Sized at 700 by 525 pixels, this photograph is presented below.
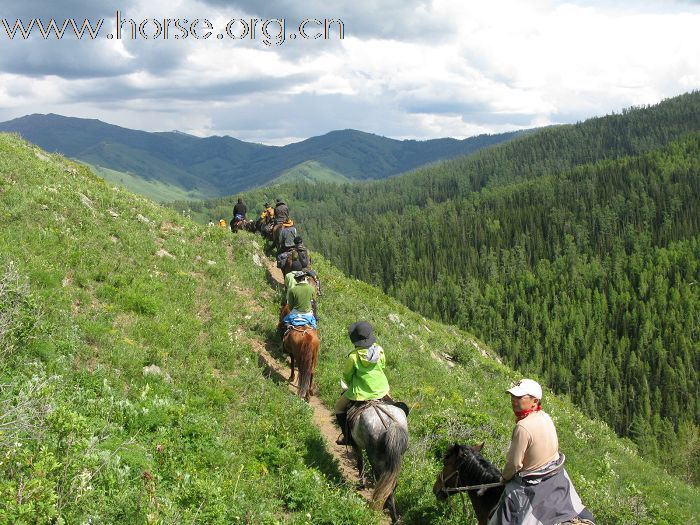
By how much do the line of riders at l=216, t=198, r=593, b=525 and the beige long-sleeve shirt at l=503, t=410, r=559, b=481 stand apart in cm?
1

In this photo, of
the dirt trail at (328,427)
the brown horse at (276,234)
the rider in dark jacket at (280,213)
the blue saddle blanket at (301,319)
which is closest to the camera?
the dirt trail at (328,427)

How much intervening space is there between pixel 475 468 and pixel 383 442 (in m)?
1.79

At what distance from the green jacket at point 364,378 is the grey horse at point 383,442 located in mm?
289

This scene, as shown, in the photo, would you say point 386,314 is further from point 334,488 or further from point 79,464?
point 79,464

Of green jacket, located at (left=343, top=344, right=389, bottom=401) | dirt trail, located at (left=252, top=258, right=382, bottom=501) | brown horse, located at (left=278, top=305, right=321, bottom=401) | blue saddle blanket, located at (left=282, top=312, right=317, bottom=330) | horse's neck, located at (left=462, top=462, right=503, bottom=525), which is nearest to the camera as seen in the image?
horse's neck, located at (left=462, top=462, right=503, bottom=525)

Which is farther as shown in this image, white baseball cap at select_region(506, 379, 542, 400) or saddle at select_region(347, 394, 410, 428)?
saddle at select_region(347, 394, 410, 428)

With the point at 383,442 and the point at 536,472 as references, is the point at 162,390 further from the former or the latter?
the point at 536,472

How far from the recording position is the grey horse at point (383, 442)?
9.66m

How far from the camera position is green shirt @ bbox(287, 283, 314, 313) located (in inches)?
594

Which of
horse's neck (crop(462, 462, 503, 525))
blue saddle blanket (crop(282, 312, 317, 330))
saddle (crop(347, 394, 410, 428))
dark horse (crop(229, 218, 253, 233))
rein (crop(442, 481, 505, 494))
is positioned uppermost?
dark horse (crop(229, 218, 253, 233))

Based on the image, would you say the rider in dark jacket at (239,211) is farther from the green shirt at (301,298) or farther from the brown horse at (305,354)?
the brown horse at (305,354)

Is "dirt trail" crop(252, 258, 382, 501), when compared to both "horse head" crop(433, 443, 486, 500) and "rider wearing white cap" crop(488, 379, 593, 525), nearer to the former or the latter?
"horse head" crop(433, 443, 486, 500)

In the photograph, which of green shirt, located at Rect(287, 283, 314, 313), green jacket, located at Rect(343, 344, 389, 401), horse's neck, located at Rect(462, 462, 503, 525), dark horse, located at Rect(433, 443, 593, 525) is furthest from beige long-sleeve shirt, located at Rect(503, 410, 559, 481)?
green shirt, located at Rect(287, 283, 314, 313)

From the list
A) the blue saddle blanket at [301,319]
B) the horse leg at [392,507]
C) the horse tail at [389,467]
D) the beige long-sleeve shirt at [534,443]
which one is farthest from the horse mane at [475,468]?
the blue saddle blanket at [301,319]
